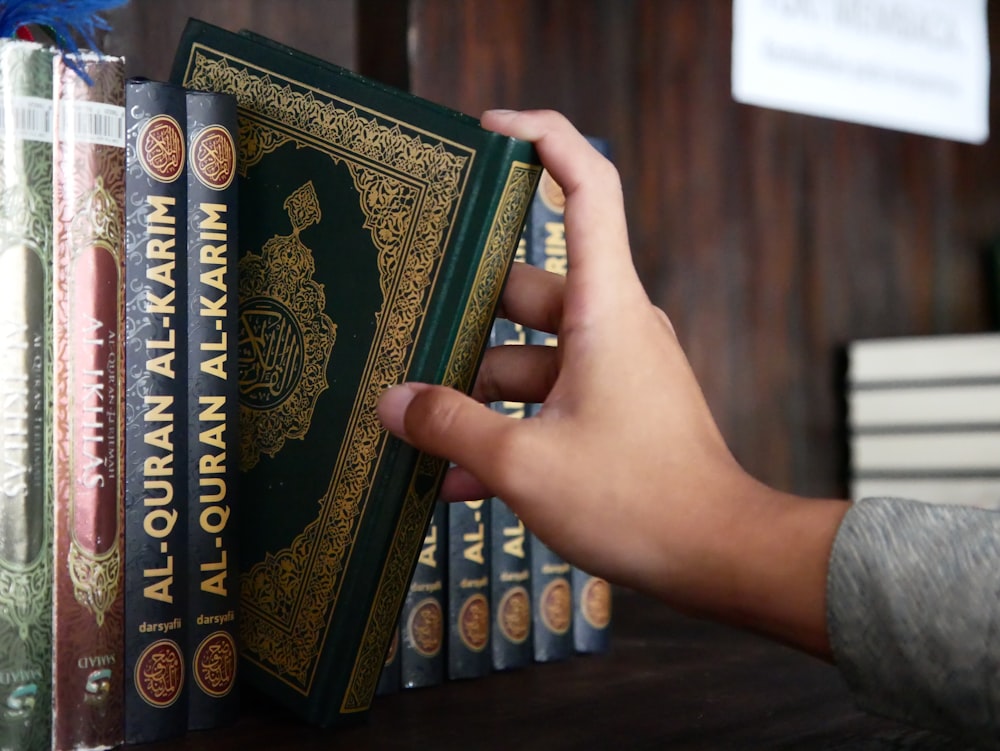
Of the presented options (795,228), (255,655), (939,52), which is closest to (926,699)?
(255,655)

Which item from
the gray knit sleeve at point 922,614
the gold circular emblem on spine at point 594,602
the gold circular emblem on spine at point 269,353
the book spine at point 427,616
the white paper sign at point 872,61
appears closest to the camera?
the gray knit sleeve at point 922,614

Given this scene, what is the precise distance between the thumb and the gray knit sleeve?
174 mm

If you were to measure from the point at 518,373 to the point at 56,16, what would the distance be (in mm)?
370

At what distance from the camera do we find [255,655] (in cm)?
64

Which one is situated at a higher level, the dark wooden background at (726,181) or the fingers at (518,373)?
the dark wooden background at (726,181)

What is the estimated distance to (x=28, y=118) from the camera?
53 centimetres

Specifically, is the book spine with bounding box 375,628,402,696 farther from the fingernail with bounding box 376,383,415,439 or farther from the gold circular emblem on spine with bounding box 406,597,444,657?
the fingernail with bounding box 376,383,415,439

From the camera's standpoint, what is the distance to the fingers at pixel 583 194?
57 cm

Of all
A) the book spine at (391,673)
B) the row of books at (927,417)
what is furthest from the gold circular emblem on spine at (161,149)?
the row of books at (927,417)

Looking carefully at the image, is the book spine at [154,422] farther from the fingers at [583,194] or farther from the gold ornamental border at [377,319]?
the fingers at [583,194]

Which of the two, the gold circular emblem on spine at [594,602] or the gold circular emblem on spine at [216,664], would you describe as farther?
the gold circular emblem on spine at [594,602]

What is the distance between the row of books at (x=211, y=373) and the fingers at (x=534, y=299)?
11cm

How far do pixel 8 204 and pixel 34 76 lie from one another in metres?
0.07

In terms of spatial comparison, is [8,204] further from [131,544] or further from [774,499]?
[774,499]
